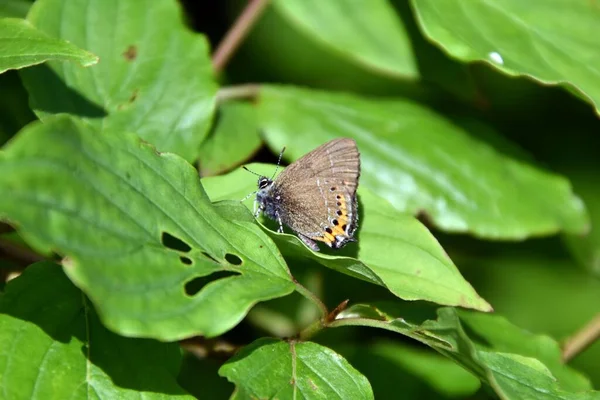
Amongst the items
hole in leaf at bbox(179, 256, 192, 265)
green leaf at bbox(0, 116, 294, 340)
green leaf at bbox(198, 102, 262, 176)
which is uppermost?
green leaf at bbox(0, 116, 294, 340)

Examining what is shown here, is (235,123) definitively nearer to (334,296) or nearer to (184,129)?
(184,129)

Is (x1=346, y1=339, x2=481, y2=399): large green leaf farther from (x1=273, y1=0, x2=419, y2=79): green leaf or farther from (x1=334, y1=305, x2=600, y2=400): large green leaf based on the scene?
(x1=273, y1=0, x2=419, y2=79): green leaf

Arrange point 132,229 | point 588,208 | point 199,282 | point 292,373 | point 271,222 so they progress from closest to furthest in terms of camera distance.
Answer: point 132,229 → point 292,373 → point 199,282 → point 271,222 → point 588,208

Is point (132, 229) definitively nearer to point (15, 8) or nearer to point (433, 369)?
point (15, 8)

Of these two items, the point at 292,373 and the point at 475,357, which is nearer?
the point at 475,357

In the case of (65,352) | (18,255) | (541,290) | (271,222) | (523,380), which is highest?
(523,380)

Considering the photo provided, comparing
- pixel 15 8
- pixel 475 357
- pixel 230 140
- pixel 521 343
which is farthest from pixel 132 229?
pixel 15 8

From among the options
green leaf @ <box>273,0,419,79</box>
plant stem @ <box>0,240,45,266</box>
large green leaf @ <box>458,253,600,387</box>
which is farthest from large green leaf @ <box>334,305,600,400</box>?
large green leaf @ <box>458,253,600,387</box>
